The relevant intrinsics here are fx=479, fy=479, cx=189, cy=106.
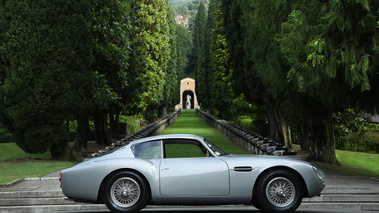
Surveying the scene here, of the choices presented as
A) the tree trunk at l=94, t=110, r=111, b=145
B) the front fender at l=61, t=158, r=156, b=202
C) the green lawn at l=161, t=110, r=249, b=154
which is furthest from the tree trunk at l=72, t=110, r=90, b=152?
the front fender at l=61, t=158, r=156, b=202

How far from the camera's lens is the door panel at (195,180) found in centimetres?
723

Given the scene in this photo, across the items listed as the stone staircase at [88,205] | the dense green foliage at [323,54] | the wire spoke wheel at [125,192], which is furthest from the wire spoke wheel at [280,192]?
the dense green foliage at [323,54]

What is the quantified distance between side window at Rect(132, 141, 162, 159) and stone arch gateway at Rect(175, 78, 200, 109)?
112984 mm

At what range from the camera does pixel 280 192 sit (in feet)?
24.0

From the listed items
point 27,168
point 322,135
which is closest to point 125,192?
point 27,168

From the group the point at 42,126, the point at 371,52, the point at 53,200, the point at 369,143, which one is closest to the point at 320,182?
the point at 371,52

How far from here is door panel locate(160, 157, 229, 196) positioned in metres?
7.23

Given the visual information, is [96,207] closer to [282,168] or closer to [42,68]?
[282,168]

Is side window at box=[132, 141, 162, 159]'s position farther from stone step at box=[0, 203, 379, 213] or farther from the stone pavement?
the stone pavement

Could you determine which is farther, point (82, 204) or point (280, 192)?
point (82, 204)

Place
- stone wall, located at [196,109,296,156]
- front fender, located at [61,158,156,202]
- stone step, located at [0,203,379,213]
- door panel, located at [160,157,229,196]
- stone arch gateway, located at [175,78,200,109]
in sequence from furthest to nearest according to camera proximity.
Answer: stone arch gateway, located at [175,78,200,109] → stone wall, located at [196,109,296,156] → stone step, located at [0,203,379,213] → front fender, located at [61,158,156,202] → door panel, located at [160,157,229,196]

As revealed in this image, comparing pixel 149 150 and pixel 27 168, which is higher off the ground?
pixel 149 150

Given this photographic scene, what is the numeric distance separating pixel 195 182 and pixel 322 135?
12.0 meters

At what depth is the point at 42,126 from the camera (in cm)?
1705
